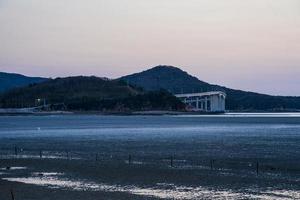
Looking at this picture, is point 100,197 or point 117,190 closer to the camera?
point 100,197

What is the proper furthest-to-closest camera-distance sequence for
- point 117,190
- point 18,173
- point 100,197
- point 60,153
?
point 60,153, point 18,173, point 117,190, point 100,197

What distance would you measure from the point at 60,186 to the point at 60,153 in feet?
63.7

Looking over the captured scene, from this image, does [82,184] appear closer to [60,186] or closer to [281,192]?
[60,186]

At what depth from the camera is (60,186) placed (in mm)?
27156

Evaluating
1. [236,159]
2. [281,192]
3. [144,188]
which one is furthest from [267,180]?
[236,159]

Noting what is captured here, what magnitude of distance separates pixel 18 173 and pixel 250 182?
12806 mm

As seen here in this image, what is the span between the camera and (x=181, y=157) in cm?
4250

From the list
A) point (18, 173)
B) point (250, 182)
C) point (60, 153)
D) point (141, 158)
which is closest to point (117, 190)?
point (250, 182)

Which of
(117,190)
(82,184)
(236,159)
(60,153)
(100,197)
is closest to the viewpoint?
(100,197)

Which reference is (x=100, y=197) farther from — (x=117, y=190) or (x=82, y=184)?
(x=82, y=184)

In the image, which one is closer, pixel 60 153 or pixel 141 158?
pixel 141 158

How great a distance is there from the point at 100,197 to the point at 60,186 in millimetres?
3761

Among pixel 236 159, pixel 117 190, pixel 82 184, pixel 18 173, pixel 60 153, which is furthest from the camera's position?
pixel 60 153

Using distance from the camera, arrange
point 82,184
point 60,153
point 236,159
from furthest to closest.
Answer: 1. point 60,153
2. point 236,159
3. point 82,184
